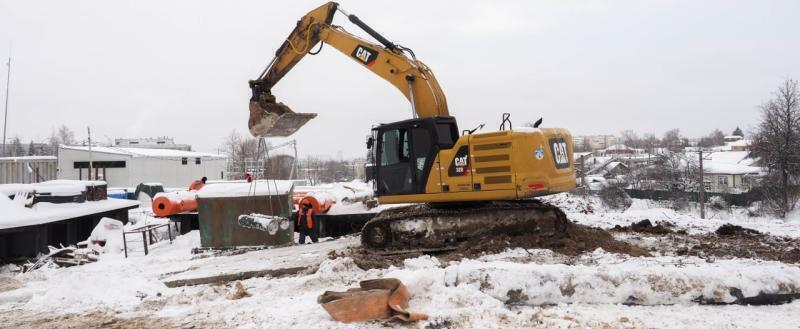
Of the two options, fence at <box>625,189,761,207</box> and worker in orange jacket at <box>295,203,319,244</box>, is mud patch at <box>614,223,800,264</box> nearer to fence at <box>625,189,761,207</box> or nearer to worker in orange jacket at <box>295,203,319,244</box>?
worker in orange jacket at <box>295,203,319,244</box>

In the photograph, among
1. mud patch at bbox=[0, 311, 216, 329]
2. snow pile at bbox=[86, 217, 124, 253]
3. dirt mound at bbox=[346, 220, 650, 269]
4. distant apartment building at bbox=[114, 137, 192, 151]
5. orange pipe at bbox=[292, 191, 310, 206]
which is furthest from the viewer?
distant apartment building at bbox=[114, 137, 192, 151]

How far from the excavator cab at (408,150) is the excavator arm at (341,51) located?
766mm

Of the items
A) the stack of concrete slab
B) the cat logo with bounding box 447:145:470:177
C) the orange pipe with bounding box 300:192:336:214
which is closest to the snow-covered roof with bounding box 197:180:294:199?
the stack of concrete slab

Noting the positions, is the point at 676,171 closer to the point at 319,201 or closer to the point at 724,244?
the point at 724,244

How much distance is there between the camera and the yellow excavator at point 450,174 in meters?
8.35

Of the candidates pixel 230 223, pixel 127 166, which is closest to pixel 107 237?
pixel 230 223

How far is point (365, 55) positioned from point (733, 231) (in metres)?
7.81

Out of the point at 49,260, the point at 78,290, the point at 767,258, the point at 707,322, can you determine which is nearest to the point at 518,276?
the point at 707,322

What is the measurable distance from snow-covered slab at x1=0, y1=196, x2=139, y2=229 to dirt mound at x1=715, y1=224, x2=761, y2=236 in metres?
13.8

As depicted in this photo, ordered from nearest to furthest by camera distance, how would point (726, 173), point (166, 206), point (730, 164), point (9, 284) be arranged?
1. point (9, 284)
2. point (166, 206)
3. point (726, 173)
4. point (730, 164)

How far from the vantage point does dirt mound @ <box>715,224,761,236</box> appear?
988 cm

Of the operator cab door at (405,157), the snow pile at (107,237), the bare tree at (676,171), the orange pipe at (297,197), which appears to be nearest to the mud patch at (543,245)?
the operator cab door at (405,157)

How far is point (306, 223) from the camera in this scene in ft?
40.7

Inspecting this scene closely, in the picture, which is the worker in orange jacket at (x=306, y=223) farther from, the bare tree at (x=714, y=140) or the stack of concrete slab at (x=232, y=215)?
the bare tree at (x=714, y=140)
